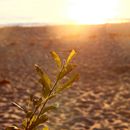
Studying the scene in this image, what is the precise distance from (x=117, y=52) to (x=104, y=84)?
429 centimetres

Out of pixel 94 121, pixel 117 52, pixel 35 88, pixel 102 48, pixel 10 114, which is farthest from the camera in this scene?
pixel 102 48

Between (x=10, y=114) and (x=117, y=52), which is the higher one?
(x=117, y=52)

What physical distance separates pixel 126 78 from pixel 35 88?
2224 mm

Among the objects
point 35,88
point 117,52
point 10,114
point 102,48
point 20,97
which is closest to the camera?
point 10,114

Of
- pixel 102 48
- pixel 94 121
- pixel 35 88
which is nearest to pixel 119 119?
pixel 94 121

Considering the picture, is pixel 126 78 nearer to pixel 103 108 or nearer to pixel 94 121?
pixel 103 108

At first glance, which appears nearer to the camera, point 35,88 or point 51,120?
point 51,120

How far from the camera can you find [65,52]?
566 inches

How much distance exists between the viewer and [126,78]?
8.91 metres

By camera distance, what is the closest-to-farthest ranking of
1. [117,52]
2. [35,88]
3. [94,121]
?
[94,121]
[35,88]
[117,52]

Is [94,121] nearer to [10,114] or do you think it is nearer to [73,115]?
[73,115]

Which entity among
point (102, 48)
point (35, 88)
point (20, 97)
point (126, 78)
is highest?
point (102, 48)

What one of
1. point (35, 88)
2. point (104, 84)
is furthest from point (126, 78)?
point (35, 88)

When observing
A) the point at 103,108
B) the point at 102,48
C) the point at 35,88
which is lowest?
the point at 103,108
